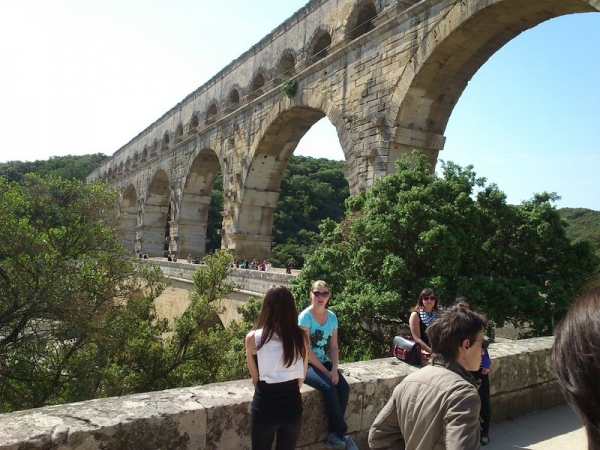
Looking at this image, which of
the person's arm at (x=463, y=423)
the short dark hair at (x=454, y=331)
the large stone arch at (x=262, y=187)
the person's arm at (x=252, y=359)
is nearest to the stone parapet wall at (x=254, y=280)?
the large stone arch at (x=262, y=187)

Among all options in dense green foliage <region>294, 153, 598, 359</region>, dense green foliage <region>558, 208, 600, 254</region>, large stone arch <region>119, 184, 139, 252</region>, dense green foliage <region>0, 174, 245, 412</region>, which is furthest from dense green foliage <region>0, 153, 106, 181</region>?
dense green foliage <region>294, 153, 598, 359</region>

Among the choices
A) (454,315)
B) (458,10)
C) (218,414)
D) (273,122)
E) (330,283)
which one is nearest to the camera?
(454,315)

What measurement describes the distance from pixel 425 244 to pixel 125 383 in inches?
180

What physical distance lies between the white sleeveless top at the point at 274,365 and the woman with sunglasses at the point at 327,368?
24 centimetres

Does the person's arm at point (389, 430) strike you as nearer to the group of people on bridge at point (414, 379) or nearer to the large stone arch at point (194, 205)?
the group of people on bridge at point (414, 379)

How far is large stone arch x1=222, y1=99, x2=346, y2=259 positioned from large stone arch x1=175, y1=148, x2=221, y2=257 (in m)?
4.46

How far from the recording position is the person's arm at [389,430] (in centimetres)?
157

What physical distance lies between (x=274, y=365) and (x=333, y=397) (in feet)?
1.59

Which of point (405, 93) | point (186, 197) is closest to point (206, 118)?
point (186, 197)

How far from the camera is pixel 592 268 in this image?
19.9ft

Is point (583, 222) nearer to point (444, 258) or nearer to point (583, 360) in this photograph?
point (444, 258)

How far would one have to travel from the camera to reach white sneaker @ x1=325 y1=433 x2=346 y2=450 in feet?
8.32

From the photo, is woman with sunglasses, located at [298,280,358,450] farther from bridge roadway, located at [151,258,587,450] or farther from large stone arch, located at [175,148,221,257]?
large stone arch, located at [175,148,221,257]

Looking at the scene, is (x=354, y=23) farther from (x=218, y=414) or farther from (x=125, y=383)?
(x=218, y=414)
